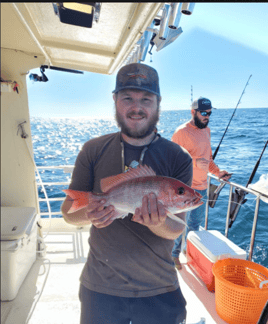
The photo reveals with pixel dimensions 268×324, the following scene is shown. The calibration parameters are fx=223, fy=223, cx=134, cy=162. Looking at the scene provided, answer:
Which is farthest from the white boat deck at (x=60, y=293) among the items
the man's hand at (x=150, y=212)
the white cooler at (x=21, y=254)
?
the man's hand at (x=150, y=212)

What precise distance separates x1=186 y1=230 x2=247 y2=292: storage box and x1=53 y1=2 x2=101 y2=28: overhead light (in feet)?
8.36

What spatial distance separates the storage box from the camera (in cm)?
251

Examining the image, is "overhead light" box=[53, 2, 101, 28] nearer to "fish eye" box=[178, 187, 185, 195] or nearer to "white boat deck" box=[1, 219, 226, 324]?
"fish eye" box=[178, 187, 185, 195]

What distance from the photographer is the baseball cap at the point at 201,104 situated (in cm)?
324

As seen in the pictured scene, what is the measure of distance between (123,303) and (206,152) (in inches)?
93.7

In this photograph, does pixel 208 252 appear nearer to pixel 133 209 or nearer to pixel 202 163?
pixel 202 163

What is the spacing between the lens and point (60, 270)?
2953mm

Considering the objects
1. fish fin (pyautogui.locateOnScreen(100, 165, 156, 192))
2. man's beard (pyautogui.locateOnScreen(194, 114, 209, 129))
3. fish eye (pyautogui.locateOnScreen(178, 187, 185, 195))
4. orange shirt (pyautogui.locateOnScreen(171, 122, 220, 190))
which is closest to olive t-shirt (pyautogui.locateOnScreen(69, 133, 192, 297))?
fish fin (pyautogui.locateOnScreen(100, 165, 156, 192))

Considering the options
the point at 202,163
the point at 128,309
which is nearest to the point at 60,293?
the point at 128,309

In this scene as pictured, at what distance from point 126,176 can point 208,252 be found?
1904 millimetres

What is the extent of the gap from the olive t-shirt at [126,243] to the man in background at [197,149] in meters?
1.70

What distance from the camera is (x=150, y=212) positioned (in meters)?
1.12

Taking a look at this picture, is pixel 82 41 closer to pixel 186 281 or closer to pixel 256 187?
pixel 256 187

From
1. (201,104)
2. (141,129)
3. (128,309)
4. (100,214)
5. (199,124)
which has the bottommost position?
(128,309)
